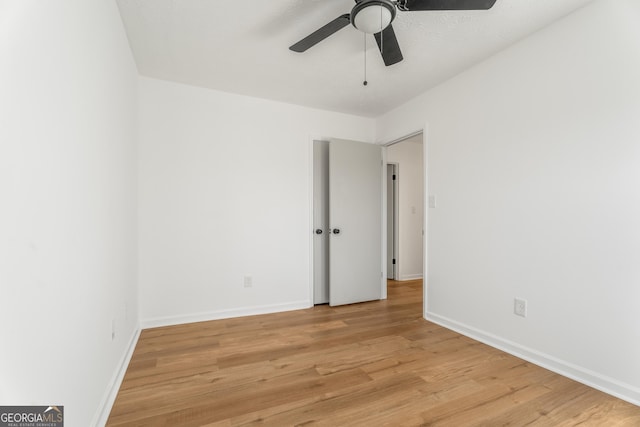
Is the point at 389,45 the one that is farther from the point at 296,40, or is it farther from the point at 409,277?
the point at 409,277

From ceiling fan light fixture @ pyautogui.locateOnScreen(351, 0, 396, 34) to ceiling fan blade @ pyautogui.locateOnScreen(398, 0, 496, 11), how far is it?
0.12 meters

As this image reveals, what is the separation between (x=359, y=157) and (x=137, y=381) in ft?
10.5

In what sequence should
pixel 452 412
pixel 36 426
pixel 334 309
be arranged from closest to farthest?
1. pixel 36 426
2. pixel 452 412
3. pixel 334 309

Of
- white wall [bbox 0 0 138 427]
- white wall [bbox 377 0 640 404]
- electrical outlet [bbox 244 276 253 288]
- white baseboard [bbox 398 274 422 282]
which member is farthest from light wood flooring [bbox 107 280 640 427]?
white baseboard [bbox 398 274 422 282]

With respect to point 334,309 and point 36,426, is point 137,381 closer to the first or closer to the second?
point 36,426

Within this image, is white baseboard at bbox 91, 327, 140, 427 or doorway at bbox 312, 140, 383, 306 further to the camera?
doorway at bbox 312, 140, 383, 306

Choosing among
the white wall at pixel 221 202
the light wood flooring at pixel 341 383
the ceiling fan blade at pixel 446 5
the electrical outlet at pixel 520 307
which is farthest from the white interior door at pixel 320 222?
the ceiling fan blade at pixel 446 5

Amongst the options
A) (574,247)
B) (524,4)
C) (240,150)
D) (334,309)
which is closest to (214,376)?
(334,309)

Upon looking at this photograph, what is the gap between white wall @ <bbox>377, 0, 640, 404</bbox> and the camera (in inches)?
68.2

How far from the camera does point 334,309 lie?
3.49m

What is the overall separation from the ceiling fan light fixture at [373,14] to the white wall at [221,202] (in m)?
1.99

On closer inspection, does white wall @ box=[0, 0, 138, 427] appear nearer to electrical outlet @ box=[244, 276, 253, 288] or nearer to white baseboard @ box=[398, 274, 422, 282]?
electrical outlet @ box=[244, 276, 253, 288]

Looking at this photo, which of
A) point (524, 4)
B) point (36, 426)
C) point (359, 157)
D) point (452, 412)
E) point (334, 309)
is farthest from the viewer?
point (359, 157)

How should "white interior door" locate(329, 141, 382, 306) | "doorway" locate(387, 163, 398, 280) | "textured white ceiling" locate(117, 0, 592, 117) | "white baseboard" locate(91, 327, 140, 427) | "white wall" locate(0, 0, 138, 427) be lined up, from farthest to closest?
"doorway" locate(387, 163, 398, 280)
"white interior door" locate(329, 141, 382, 306)
"textured white ceiling" locate(117, 0, 592, 117)
"white baseboard" locate(91, 327, 140, 427)
"white wall" locate(0, 0, 138, 427)
